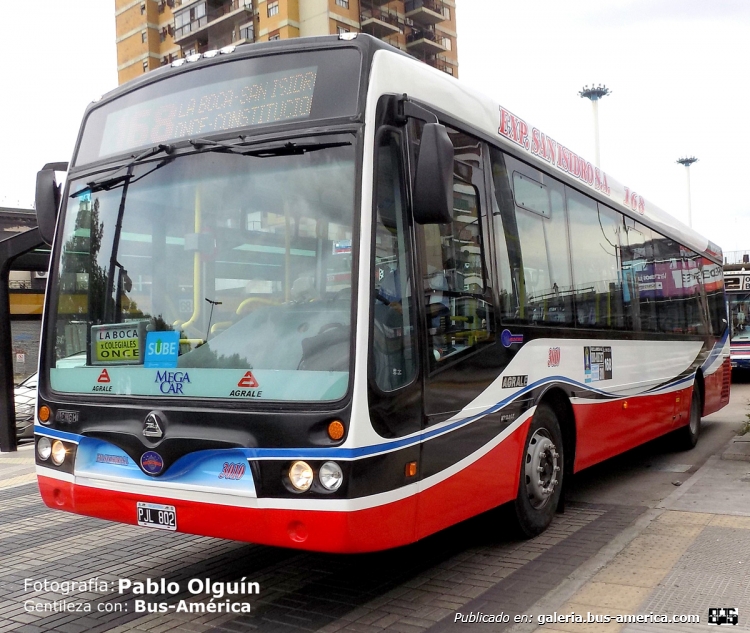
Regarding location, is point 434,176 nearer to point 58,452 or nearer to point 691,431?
point 58,452

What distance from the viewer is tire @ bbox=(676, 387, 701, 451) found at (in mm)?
11422

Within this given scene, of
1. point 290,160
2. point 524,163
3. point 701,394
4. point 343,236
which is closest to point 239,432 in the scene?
point 343,236

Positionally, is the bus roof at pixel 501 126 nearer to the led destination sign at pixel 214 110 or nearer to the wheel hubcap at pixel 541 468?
the led destination sign at pixel 214 110

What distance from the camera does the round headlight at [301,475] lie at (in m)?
4.22

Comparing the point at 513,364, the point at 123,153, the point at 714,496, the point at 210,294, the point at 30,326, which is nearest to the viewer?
the point at 210,294

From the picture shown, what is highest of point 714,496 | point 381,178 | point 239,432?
point 381,178

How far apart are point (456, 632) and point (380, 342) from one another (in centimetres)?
168

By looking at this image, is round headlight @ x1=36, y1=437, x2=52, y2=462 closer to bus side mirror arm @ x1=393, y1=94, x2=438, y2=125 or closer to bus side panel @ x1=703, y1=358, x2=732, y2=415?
bus side mirror arm @ x1=393, y1=94, x2=438, y2=125

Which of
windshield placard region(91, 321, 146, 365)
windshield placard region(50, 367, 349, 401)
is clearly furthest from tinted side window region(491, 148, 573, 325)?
windshield placard region(91, 321, 146, 365)

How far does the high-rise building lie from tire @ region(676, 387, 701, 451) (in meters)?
41.4

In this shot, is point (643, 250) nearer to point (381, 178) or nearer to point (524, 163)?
point (524, 163)

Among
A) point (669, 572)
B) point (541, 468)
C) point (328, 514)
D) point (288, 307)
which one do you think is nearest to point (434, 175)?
point (288, 307)

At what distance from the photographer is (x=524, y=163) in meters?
6.71

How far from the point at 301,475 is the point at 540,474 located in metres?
2.81
